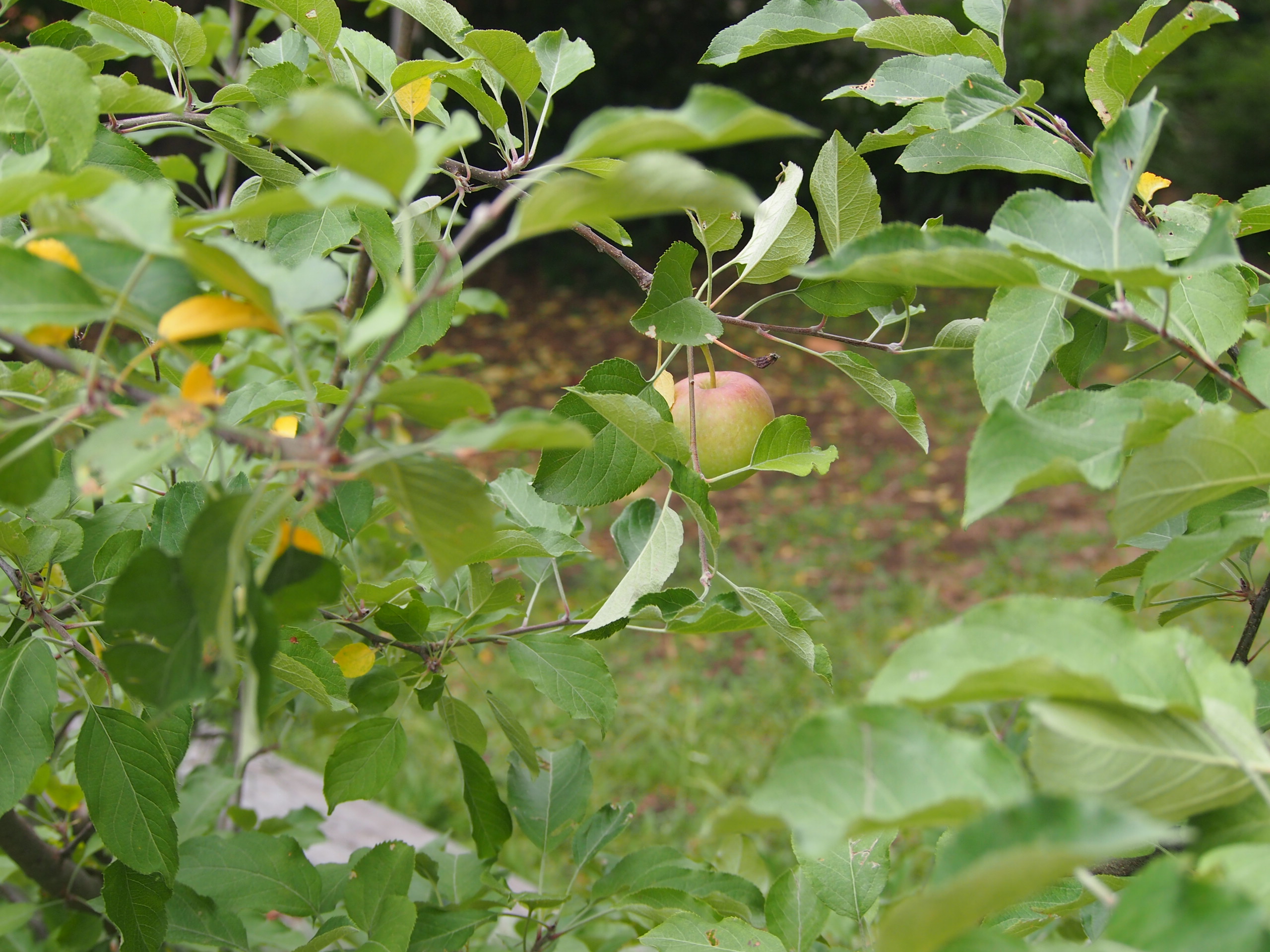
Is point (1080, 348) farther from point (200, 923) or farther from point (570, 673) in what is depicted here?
point (200, 923)

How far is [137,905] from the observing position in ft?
2.75

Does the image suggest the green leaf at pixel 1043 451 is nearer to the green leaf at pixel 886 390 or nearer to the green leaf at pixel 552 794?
the green leaf at pixel 886 390

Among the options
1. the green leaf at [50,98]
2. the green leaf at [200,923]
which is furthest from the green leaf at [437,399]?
the green leaf at [200,923]

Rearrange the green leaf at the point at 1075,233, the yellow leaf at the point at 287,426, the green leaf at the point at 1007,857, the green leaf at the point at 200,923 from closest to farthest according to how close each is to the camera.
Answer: the green leaf at the point at 1007,857, the green leaf at the point at 1075,233, the yellow leaf at the point at 287,426, the green leaf at the point at 200,923

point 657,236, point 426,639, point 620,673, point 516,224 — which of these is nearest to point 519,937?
point 426,639

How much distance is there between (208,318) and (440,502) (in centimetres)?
14

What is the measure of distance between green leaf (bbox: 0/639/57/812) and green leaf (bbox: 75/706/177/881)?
0.03 m

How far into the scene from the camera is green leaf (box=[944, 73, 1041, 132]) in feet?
2.45

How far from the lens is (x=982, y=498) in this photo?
49 centimetres

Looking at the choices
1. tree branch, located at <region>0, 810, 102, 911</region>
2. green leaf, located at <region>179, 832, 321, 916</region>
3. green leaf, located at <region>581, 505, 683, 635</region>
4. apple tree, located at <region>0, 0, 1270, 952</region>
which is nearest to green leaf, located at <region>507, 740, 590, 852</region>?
apple tree, located at <region>0, 0, 1270, 952</region>

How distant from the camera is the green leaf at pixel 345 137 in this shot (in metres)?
0.38

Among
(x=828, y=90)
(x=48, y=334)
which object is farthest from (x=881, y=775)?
(x=828, y=90)

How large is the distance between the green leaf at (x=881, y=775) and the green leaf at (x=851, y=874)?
0.48 meters

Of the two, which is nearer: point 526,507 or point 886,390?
point 886,390
